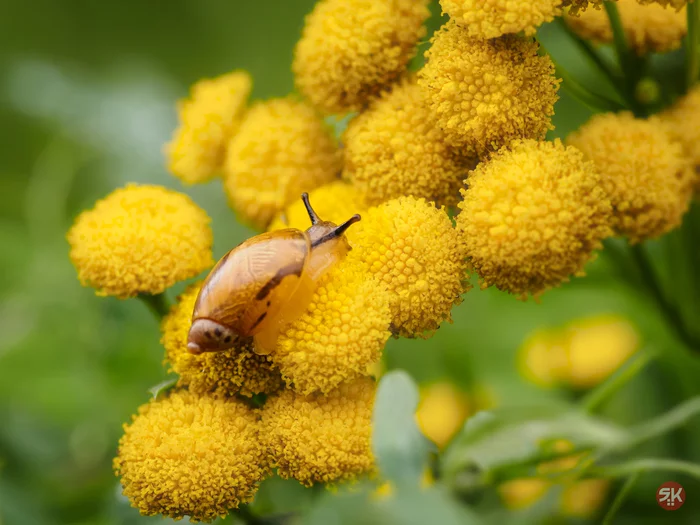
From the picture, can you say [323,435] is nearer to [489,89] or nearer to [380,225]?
[380,225]

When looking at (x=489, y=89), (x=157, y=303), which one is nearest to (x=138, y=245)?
(x=157, y=303)

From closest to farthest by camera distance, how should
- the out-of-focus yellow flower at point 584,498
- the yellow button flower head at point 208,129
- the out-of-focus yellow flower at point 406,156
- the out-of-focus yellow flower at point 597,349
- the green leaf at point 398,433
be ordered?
the green leaf at point 398,433, the out-of-focus yellow flower at point 406,156, the yellow button flower head at point 208,129, the out-of-focus yellow flower at point 584,498, the out-of-focus yellow flower at point 597,349

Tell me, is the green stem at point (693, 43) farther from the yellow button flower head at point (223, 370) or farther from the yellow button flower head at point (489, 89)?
the yellow button flower head at point (223, 370)

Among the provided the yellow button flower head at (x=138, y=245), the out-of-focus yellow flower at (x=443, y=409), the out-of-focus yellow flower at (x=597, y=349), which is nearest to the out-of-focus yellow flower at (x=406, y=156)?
the yellow button flower head at (x=138, y=245)

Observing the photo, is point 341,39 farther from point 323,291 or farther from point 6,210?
point 6,210

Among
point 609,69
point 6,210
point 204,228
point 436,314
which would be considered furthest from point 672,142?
point 6,210

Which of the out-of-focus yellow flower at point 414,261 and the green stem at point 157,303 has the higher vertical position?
the green stem at point 157,303

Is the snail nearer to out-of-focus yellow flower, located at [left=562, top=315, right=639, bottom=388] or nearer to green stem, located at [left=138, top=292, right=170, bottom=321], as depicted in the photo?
green stem, located at [left=138, top=292, right=170, bottom=321]
